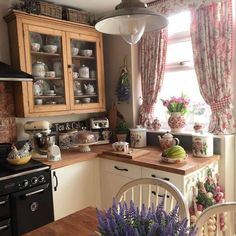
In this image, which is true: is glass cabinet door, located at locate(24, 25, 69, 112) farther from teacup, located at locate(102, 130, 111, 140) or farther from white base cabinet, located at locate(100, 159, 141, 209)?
white base cabinet, located at locate(100, 159, 141, 209)

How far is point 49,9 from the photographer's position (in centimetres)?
234

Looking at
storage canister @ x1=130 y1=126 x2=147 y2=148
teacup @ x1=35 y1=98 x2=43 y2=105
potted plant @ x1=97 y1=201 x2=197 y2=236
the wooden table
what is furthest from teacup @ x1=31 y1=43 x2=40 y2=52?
potted plant @ x1=97 y1=201 x2=197 y2=236

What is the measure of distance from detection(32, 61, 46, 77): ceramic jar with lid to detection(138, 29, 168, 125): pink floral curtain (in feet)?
3.46

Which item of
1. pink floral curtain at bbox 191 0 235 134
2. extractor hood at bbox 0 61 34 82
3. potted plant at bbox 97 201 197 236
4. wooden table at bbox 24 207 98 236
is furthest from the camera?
pink floral curtain at bbox 191 0 235 134

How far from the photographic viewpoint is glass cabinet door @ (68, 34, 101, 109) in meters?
2.61

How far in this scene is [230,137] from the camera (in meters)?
2.07

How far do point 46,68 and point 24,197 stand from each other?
4.18 ft

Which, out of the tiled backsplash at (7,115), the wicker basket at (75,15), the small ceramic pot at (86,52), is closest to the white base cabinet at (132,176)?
the tiled backsplash at (7,115)

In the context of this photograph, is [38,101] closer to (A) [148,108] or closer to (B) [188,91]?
(A) [148,108]

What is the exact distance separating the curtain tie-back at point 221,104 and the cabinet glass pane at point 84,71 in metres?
1.30

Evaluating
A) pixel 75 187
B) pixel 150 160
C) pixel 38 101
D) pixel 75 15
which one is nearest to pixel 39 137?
pixel 38 101

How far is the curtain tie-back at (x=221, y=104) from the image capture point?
206cm

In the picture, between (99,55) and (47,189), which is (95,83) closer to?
(99,55)

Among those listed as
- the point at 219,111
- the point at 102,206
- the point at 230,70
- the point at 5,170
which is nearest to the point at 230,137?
the point at 219,111
